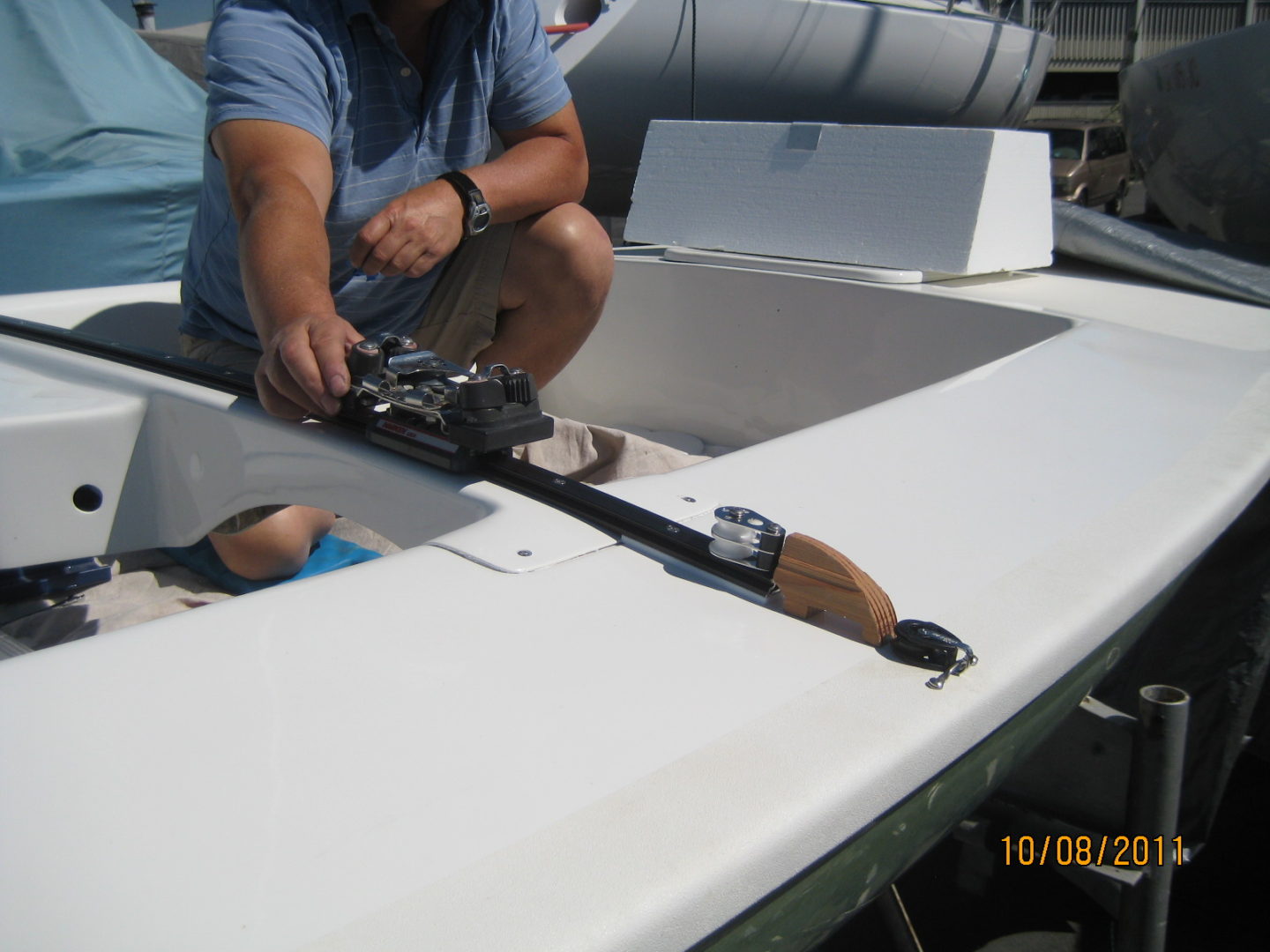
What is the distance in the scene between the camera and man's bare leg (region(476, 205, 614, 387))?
5.34ft

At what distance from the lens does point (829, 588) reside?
2.04 ft

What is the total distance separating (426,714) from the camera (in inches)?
20.7

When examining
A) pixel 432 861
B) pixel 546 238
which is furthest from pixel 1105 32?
pixel 432 861

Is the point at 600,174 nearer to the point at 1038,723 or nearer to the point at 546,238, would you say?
the point at 546,238

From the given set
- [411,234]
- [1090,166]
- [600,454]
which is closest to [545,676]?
[411,234]

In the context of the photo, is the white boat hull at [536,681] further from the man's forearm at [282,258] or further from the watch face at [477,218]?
the watch face at [477,218]

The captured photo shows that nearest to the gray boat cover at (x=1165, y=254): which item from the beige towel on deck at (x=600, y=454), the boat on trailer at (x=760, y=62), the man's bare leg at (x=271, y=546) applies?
the beige towel on deck at (x=600, y=454)

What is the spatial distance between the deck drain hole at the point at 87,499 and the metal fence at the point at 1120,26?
17.2m

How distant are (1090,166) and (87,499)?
12.5 m

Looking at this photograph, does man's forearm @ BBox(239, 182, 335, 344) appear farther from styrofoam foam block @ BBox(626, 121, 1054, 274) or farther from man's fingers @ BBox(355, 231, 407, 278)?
styrofoam foam block @ BBox(626, 121, 1054, 274)

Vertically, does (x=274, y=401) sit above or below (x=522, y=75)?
below

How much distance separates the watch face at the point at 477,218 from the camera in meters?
1.37

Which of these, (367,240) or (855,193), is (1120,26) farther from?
(367,240)
